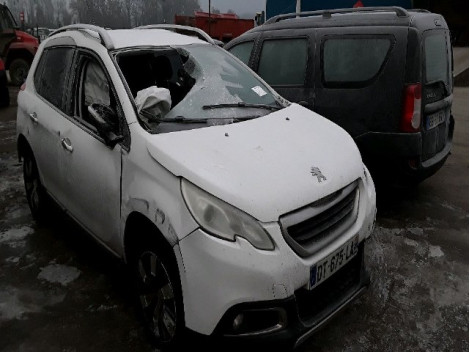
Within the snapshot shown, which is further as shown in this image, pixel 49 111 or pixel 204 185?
pixel 49 111

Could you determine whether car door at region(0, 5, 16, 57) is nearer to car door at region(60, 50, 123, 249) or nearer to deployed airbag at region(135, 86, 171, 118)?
car door at region(60, 50, 123, 249)

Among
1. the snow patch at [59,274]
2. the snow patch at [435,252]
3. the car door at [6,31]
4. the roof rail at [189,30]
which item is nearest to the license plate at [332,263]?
the snow patch at [435,252]

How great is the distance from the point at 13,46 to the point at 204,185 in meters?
13.2

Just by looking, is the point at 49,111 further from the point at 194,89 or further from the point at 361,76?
the point at 361,76

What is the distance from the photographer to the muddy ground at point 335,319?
2496 millimetres

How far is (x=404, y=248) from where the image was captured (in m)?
3.57

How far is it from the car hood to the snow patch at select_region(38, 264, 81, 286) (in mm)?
1431

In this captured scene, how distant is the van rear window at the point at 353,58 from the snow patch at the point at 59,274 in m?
2.79

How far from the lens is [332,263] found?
83.4 inches

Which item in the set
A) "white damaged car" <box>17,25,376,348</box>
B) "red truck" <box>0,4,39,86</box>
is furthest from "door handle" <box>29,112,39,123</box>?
"red truck" <box>0,4,39,86</box>

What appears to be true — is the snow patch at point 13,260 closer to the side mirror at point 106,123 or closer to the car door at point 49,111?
the car door at point 49,111

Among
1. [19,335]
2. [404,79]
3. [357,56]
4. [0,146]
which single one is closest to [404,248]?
[404,79]

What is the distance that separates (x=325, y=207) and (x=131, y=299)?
4.90 ft

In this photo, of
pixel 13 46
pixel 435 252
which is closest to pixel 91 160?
pixel 435 252
